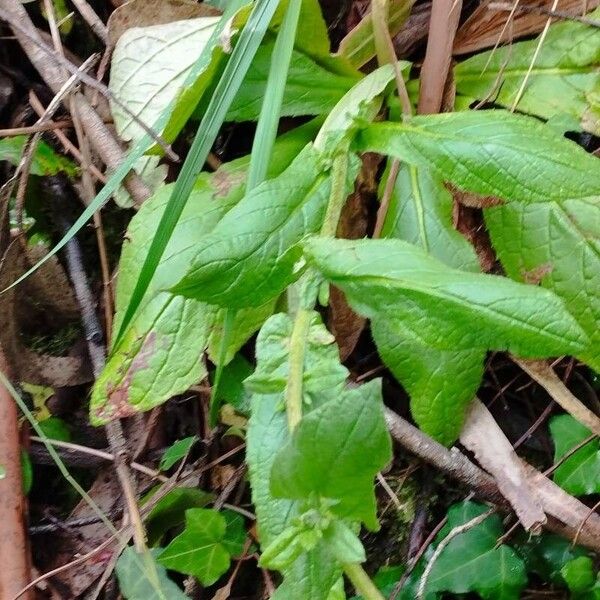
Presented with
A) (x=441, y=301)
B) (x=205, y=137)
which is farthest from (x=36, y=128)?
(x=441, y=301)

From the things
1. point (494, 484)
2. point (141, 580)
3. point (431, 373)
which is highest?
A: point (431, 373)

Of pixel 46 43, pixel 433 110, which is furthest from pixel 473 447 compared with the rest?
pixel 46 43

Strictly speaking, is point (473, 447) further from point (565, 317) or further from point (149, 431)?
point (149, 431)

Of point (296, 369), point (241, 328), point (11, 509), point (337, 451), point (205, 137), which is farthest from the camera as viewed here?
point (11, 509)

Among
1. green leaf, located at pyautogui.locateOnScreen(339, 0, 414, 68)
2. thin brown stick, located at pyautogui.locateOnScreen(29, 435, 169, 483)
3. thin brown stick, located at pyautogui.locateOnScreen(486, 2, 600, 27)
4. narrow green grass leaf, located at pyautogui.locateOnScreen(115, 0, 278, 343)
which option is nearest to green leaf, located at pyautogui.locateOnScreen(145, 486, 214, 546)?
thin brown stick, located at pyautogui.locateOnScreen(29, 435, 169, 483)

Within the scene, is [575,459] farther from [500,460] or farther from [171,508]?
[171,508]

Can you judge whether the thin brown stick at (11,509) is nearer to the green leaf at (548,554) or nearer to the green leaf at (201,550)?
the green leaf at (201,550)
